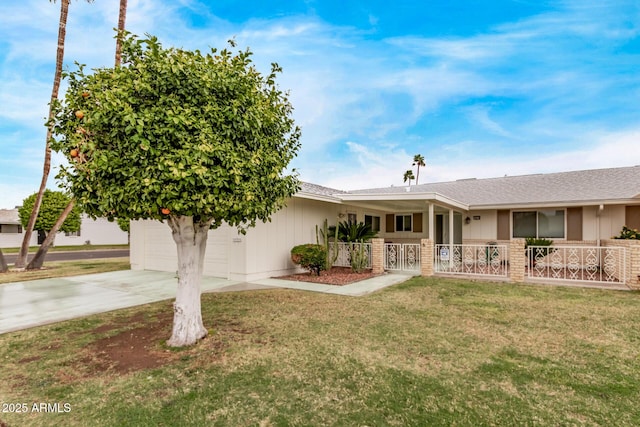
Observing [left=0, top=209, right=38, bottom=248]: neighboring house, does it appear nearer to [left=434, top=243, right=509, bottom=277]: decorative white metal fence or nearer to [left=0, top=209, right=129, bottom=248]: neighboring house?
[left=0, top=209, right=129, bottom=248]: neighboring house

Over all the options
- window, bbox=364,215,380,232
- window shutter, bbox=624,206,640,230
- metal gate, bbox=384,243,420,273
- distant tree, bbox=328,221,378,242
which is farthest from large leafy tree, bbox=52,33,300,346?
window shutter, bbox=624,206,640,230

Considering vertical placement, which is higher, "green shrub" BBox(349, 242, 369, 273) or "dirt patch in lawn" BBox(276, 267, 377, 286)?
"green shrub" BBox(349, 242, 369, 273)

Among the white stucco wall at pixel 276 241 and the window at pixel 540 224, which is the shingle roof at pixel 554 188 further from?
the white stucco wall at pixel 276 241

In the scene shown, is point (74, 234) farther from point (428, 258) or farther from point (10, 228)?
point (428, 258)

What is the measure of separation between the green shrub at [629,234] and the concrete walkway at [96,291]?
7886 mm

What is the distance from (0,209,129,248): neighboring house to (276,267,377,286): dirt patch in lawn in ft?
106

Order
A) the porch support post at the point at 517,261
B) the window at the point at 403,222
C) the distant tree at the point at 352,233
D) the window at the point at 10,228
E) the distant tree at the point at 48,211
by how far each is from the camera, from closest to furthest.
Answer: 1. the porch support post at the point at 517,261
2. the distant tree at the point at 352,233
3. the window at the point at 403,222
4. the distant tree at the point at 48,211
5. the window at the point at 10,228

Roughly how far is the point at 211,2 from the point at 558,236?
50.3 feet

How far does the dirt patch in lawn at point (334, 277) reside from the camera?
9.96m

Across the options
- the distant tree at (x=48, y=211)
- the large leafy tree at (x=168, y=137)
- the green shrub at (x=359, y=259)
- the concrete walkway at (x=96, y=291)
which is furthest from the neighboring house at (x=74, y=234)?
the large leafy tree at (x=168, y=137)

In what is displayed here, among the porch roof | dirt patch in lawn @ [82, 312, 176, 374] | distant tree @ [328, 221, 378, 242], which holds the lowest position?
dirt patch in lawn @ [82, 312, 176, 374]

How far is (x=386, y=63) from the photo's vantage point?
12969 millimetres

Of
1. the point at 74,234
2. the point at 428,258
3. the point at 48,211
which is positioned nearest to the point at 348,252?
the point at 428,258

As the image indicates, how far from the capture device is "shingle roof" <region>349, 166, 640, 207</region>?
12.4m
